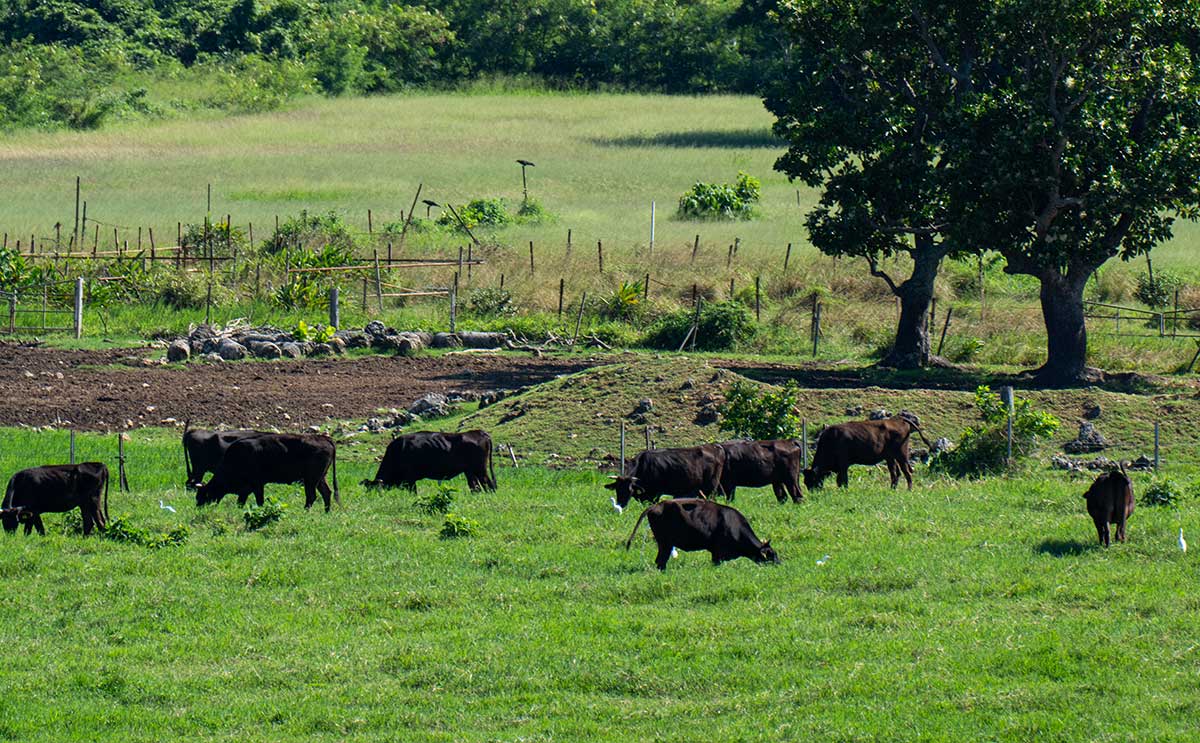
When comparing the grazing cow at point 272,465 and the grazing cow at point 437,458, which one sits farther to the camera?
the grazing cow at point 437,458

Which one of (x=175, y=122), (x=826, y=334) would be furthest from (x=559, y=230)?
(x=175, y=122)

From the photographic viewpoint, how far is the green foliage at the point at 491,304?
44062 millimetres

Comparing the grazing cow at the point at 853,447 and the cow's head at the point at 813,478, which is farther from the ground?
the grazing cow at the point at 853,447

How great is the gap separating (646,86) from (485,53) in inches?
377

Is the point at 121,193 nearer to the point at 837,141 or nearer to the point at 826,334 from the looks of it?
the point at 826,334

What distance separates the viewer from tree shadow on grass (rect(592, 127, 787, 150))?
8225 centimetres

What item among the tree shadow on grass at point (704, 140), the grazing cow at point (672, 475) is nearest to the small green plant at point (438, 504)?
the grazing cow at point (672, 475)

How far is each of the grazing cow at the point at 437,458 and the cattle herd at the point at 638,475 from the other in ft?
0.04

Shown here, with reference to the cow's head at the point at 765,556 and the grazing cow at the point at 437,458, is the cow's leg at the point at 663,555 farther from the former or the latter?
the grazing cow at the point at 437,458

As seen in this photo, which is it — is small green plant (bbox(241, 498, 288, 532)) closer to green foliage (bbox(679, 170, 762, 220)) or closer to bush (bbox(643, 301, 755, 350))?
bush (bbox(643, 301, 755, 350))

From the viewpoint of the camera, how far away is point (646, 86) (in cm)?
9894

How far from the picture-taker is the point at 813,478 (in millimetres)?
23047

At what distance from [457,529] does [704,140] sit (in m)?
65.8

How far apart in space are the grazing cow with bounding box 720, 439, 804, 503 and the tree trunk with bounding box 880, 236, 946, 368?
49.7ft
